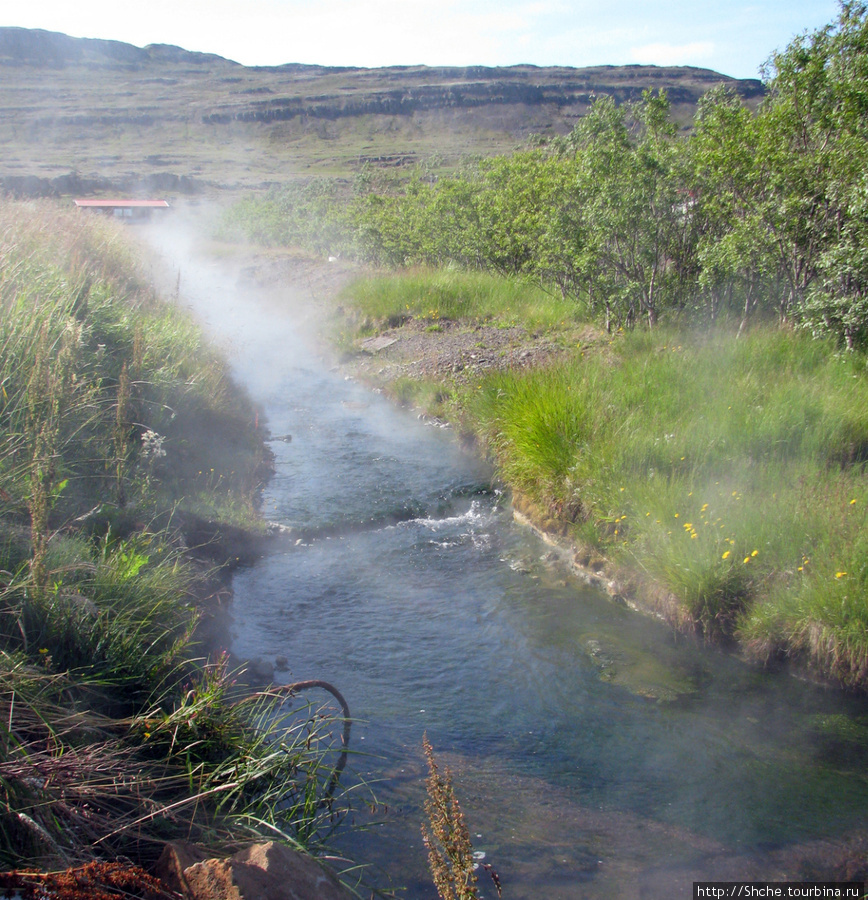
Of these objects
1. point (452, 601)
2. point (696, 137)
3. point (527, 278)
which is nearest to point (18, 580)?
point (452, 601)

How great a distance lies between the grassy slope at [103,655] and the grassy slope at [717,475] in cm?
312

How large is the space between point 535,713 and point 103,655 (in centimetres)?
267

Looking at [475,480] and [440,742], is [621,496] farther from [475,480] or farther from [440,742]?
[440,742]

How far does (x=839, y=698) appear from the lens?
4801mm

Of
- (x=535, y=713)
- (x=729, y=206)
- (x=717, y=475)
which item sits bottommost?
(x=535, y=713)

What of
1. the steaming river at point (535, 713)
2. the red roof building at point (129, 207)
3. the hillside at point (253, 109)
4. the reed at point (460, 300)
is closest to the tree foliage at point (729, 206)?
the reed at point (460, 300)

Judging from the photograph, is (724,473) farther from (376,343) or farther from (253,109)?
(253,109)

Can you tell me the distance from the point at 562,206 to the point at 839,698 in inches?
368

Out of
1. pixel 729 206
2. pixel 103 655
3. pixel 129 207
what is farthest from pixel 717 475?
pixel 129 207

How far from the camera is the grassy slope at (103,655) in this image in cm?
261

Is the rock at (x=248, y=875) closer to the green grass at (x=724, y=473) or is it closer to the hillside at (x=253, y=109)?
the green grass at (x=724, y=473)

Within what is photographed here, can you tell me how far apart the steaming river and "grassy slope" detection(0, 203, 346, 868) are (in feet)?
2.21

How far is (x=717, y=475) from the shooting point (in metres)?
6.47

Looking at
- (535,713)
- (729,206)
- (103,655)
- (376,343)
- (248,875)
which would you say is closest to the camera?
(248,875)
